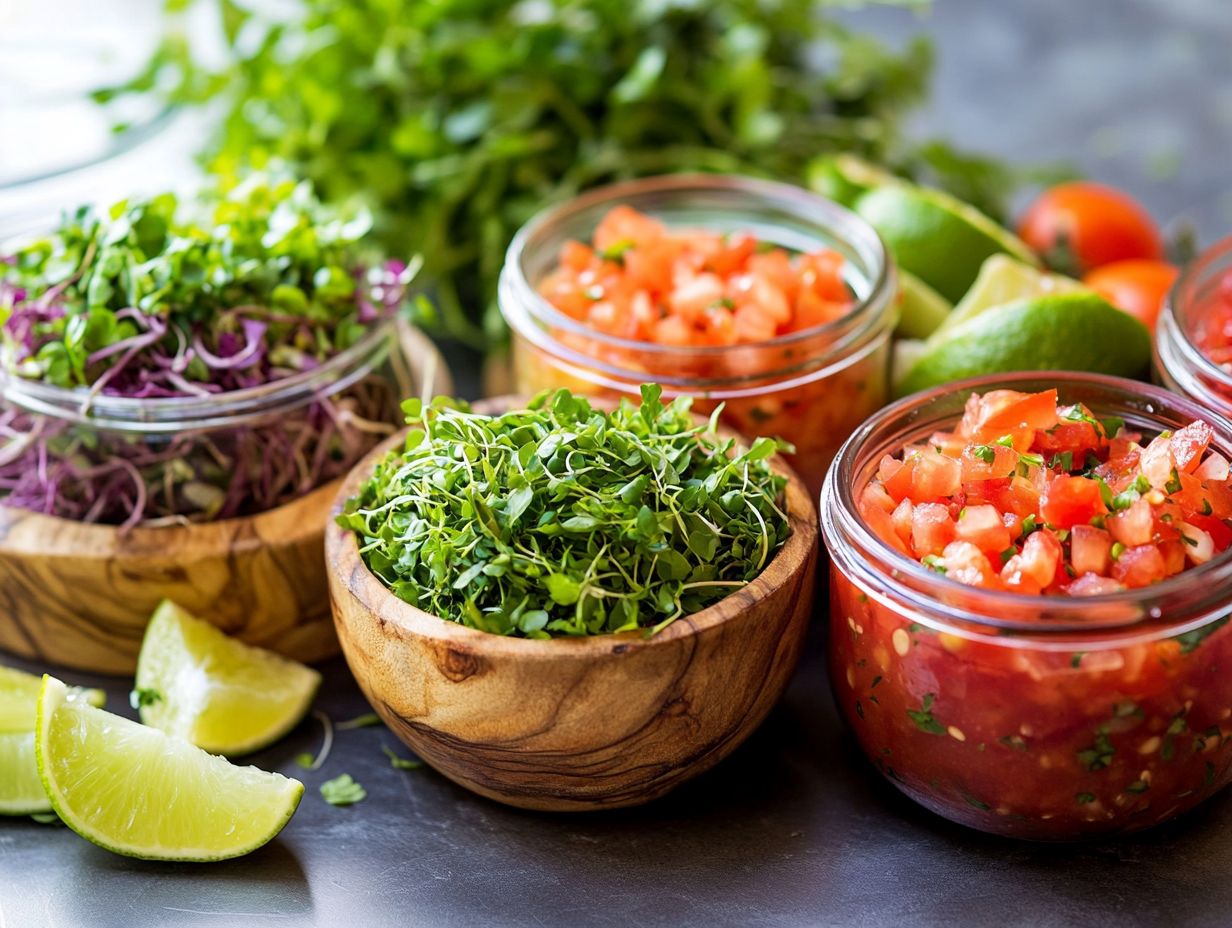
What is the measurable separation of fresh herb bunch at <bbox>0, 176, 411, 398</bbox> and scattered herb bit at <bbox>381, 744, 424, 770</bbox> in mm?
511

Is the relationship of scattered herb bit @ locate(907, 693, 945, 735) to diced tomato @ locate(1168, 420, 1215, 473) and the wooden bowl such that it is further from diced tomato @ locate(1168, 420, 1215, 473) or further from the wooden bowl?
the wooden bowl

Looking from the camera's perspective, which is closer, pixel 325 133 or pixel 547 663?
pixel 547 663

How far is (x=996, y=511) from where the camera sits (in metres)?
1.45

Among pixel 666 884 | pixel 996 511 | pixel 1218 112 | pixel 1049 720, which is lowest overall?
pixel 1218 112

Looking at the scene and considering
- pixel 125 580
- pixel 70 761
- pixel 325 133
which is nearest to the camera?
pixel 70 761

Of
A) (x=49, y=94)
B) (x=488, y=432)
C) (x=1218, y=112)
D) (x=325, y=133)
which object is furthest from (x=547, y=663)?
(x=1218, y=112)

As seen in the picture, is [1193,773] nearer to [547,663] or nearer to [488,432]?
[547,663]

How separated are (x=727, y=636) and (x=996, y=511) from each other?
310mm

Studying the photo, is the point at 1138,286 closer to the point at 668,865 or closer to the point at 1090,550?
the point at 1090,550

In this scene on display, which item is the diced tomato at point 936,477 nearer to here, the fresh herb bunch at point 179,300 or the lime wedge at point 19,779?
the fresh herb bunch at point 179,300

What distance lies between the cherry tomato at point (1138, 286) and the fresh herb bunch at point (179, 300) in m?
1.17

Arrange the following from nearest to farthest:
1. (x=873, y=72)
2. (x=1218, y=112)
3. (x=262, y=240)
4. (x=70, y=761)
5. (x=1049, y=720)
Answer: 1. (x=1049, y=720)
2. (x=70, y=761)
3. (x=262, y=240)
4. (x=873, y=72)
5. (x=1218, y=112)

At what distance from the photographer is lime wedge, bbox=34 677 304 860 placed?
1.51m

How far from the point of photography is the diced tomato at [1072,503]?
143cm
